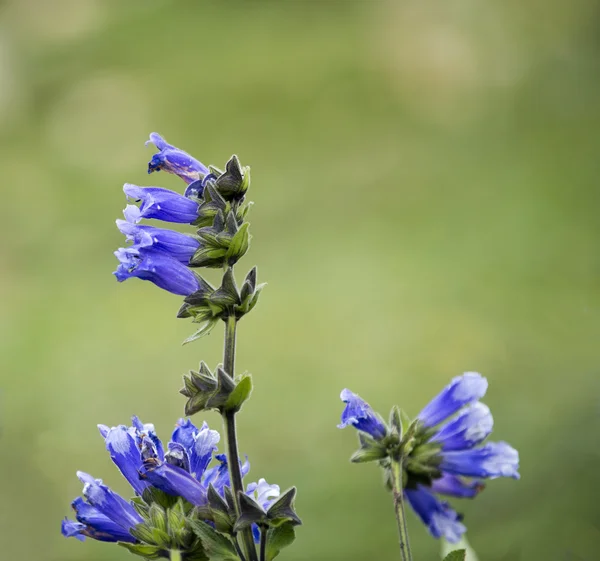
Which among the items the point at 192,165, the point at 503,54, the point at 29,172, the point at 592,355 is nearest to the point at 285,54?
the point at 503,54

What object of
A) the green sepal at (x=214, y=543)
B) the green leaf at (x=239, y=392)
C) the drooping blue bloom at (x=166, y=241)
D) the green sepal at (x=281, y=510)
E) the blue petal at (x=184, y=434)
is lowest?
the green sepal at (x=214, y=543)

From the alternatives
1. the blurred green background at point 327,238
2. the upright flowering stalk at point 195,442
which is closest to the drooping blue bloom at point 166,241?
the upright flowering stalk at point 195,442

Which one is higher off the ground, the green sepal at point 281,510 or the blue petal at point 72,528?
the blue petal at point 72,528

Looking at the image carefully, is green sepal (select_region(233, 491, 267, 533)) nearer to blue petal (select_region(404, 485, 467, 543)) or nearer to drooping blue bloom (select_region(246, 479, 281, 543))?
drooping blue bloom (select_region(246, 479, 281, 543))

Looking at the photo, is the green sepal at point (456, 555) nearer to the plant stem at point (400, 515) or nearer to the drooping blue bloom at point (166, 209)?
the plant stem at point (400, 515)

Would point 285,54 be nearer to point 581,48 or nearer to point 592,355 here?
point 581,48

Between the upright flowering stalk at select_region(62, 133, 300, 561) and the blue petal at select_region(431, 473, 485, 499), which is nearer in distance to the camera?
the upright flowering stalk at select_region(62, 133, 300, 561)

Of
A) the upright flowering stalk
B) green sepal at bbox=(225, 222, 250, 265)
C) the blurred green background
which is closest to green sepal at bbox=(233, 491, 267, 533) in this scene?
the upright flowering stalk
